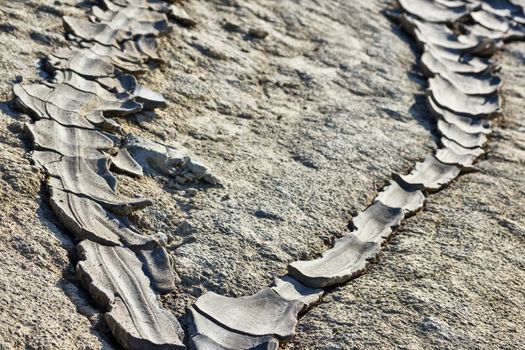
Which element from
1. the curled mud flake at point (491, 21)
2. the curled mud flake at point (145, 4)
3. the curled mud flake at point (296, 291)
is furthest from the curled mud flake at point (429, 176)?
the curled mud flake at point (491, 21)

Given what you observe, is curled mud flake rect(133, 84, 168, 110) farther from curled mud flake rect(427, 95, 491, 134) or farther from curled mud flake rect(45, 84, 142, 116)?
curled mud flake rect(427, 95, 491, 134)

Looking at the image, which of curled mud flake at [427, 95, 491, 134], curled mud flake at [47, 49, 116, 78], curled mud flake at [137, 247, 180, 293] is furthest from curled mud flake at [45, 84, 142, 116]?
curled mud flake at [427, 95, 491, 134]

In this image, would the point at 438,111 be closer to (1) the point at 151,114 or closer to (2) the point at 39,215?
(1) the point at 151,114

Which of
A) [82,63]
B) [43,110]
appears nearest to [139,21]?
[82,63]

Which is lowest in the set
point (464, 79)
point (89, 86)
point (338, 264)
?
point (89, 86)

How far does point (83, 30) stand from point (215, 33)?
0.52 meters

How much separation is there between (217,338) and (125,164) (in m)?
0.69

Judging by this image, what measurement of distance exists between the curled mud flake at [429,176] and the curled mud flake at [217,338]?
90 centimetres

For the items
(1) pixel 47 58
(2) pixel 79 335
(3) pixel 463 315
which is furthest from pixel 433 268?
(1) pixel 47 58

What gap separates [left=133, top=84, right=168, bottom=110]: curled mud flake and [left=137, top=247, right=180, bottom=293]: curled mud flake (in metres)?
0.70

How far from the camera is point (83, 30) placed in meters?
2.93

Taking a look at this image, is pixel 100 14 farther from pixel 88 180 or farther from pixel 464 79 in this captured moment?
pixel 464 79

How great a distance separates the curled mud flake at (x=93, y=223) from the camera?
2035 millimetres

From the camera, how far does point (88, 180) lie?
2217 mm
